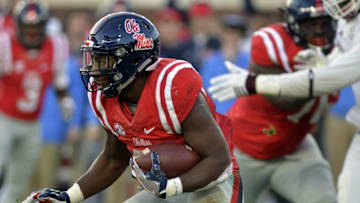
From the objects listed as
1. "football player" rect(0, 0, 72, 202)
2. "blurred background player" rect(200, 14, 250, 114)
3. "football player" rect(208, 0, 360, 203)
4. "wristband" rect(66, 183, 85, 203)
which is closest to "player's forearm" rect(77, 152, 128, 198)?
"wristband" rect(66, 183, 85, 203)

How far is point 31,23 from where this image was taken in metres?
7.56

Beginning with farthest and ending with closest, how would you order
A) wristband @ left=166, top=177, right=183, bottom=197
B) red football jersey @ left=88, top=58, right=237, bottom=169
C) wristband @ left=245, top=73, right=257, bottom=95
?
wristband @ left=245, top=73, right=257, bottom=95 < red football jersey @ left=88, top=58, right=237, bottom=169 < wristband @ left=166, top=177, right=183, bottom=197

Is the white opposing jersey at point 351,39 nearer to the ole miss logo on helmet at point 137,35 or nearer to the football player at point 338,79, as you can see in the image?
the football player at point 338,79

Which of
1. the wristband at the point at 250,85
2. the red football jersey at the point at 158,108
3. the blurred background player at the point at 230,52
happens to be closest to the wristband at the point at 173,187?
the red football jersey at the point at 158,108

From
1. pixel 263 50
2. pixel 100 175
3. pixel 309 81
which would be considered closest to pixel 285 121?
pixel 263 50

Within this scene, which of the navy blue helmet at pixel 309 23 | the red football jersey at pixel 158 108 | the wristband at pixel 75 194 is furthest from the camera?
the navy blue helmet at pixel 309 23

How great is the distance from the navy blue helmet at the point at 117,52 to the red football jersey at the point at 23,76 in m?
3.73

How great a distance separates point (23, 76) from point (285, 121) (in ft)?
11.0

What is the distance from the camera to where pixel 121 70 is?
3.87m

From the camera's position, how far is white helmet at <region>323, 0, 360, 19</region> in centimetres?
464

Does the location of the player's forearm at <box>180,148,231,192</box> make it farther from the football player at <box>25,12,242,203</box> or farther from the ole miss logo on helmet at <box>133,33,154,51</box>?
the ole miss logo on helmet at <box>133,33,154,51</box>

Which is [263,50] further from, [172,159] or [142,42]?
[172,159]

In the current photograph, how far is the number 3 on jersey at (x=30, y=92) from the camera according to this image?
7.60 meters

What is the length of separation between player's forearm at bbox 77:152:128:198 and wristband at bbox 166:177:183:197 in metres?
0.60
